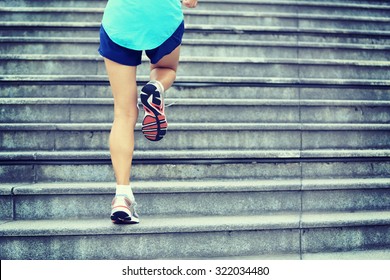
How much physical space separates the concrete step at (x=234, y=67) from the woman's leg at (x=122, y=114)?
1378 mm

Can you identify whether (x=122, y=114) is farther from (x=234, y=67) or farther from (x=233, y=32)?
(x=233, y=32)

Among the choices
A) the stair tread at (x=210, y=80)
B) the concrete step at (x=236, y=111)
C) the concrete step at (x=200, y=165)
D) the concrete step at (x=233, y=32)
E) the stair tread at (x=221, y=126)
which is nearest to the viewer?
the concrete step at (x=200, y=165)

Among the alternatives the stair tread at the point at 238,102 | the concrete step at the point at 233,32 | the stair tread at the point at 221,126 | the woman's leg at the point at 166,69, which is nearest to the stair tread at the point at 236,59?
the concrete step at the point at 233,32

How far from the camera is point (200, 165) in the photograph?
2.47 meters

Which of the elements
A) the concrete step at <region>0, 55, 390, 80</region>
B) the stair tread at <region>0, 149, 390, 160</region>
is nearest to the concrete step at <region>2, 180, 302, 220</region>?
the stair tread at <region>0, 149, 390, 160</region>

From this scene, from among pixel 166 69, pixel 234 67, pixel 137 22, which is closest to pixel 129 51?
pixel 137 22

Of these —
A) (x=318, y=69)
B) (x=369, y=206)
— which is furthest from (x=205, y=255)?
(x=318, y=69)

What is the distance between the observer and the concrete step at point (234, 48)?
11.2 feet

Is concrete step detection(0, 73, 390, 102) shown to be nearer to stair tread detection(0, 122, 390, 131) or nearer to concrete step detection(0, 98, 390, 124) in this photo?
concrete step detection(0, 98, 390, 124)

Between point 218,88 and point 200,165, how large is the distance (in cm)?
83

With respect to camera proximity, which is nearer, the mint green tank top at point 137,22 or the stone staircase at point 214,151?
the mint green tank top at point 137,22

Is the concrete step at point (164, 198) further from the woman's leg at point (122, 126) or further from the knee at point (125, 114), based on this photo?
the knee at point (125, 114)

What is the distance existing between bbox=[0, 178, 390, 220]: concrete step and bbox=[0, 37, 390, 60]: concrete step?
1492 millimetres

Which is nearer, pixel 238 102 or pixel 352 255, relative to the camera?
pixel 352 255
